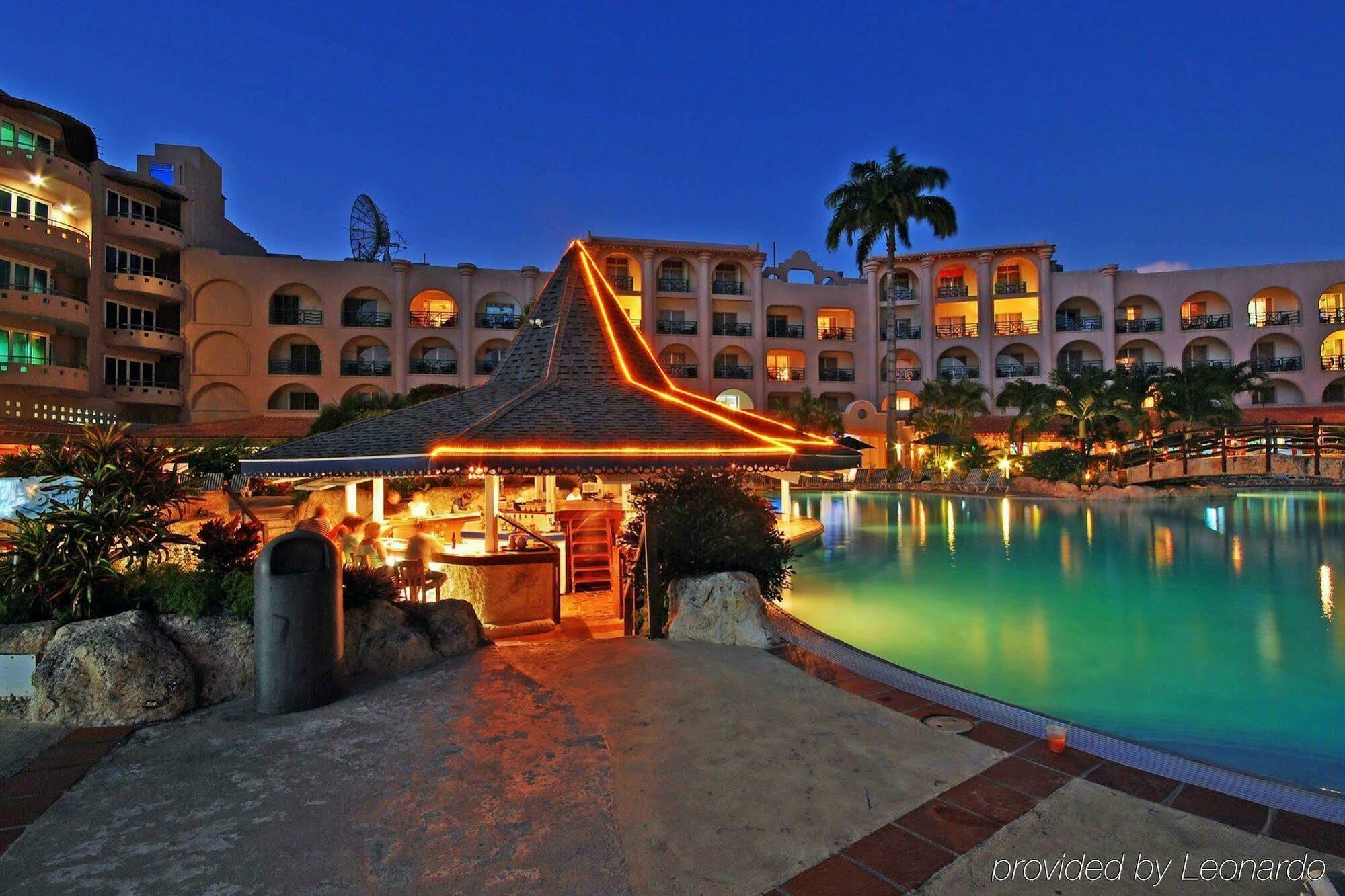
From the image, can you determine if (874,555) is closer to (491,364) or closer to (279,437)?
(279,437)

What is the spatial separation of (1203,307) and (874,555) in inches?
1535

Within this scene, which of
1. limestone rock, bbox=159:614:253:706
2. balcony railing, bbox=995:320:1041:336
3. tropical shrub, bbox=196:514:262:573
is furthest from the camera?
balcony railing, bbox=995:320:1041:336

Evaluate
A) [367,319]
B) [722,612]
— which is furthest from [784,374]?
[722,612]

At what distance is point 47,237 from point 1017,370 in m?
46.0

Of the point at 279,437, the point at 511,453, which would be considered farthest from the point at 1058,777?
the point at 279,437

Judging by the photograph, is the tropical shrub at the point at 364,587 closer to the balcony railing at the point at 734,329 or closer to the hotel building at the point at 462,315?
the hotel building at the point at 462,315

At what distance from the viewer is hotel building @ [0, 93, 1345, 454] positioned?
28.8m

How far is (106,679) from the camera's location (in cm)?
479

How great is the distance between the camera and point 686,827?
3.42 metres

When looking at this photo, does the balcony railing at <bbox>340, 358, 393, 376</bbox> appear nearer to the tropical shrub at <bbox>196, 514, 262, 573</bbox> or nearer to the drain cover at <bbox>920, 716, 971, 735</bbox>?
the tropical shrub at <bbox>196, 514, 262, 573</bbox>

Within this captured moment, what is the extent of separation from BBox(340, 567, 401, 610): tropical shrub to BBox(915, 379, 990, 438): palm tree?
3453 centimetres

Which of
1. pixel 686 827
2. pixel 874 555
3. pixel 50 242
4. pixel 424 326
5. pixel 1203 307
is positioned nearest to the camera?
pixel 686 827

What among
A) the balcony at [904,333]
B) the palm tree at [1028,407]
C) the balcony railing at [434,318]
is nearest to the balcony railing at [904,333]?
the balcony at [904,333]

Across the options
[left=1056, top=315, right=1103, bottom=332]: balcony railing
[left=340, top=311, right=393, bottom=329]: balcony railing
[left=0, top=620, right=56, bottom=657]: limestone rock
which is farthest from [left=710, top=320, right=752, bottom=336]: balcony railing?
[left=0, top=620, right=56, bottom=657]: limestone rock
